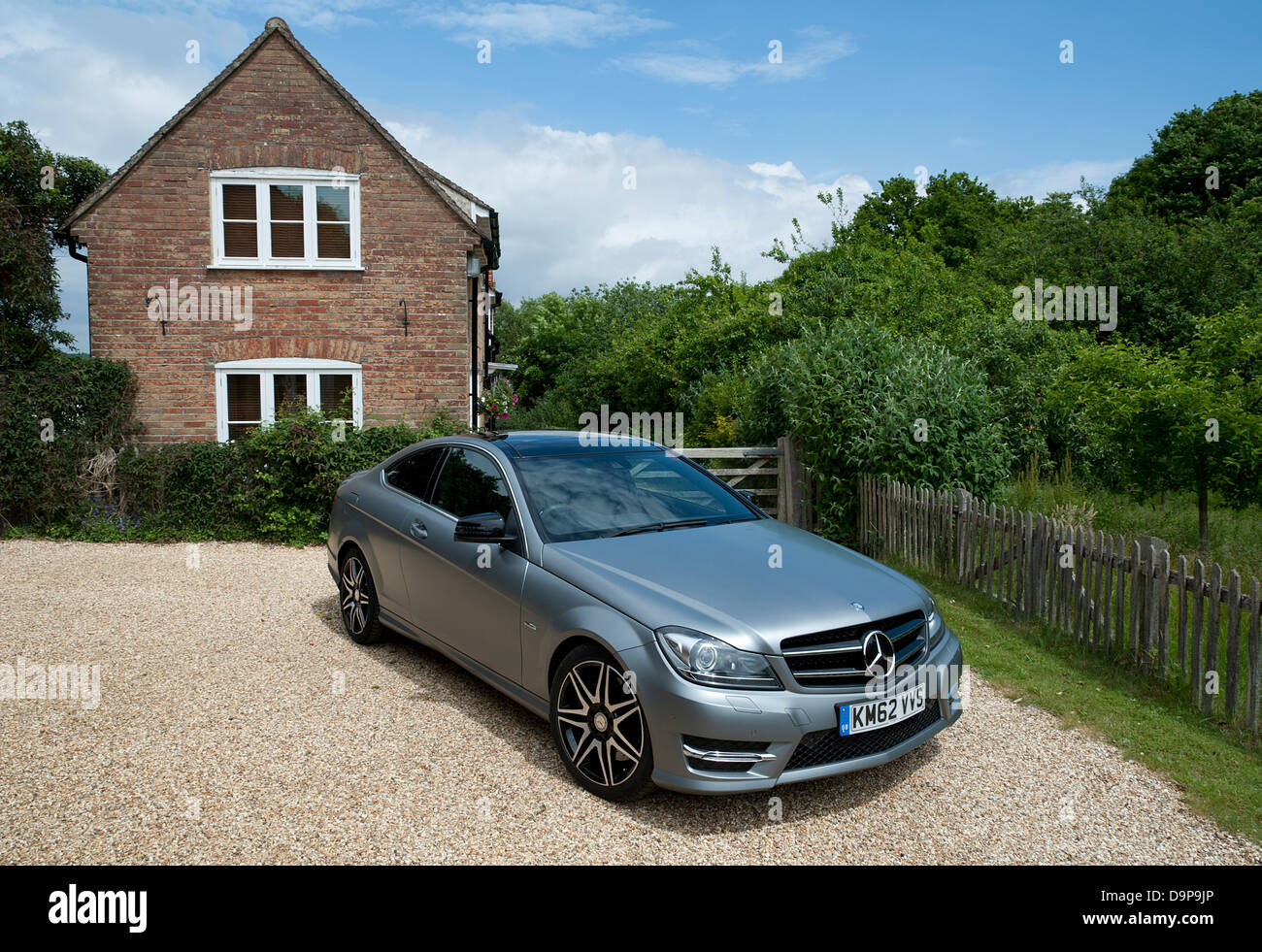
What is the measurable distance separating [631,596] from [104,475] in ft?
35.0

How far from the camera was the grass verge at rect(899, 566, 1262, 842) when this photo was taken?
455 cm

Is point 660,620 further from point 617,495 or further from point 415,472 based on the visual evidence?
point 415,472

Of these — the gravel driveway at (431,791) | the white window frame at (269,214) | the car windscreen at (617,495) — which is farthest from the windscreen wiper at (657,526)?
the white window frame at (269,214)

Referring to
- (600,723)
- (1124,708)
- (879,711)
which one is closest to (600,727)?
(600,723)

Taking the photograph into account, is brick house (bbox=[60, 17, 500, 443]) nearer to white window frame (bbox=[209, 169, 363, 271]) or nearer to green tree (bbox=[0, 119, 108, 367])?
white window frame (bbox=[209, 169, 363, 271])

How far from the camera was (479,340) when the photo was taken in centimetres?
1997

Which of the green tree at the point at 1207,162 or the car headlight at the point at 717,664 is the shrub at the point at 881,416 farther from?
the green tree at the point at 1207,162

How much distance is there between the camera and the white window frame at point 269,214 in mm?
14164

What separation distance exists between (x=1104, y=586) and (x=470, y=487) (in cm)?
468

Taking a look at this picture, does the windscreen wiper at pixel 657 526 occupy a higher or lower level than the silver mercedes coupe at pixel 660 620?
higher

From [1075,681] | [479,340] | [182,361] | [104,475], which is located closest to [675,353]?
[479,340]

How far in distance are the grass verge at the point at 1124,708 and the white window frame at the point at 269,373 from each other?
33.9 feet

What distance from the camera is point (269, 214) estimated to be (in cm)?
1432

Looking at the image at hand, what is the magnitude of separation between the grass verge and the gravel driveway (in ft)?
0.61
